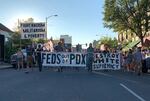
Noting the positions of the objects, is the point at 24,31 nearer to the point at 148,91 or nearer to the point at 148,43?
the point at 148,43

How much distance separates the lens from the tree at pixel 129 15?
68.8 m

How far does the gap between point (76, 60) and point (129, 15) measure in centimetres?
3732

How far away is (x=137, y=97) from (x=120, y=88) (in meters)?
3.13

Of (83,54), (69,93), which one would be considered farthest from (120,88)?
(83,54)

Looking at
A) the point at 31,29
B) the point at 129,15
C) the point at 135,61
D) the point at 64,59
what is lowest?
the point at 135,61

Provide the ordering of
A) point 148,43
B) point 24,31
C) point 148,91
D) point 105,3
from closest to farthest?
1. point 148,91
2. point 24,31
3. point 148,43
4. point 105,3

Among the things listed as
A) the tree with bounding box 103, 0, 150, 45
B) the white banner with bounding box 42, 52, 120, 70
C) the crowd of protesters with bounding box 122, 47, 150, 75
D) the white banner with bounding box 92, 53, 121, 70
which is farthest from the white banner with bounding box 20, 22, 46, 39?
the tree with bounding box 103, 0, 150, 45

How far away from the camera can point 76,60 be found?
33.0m

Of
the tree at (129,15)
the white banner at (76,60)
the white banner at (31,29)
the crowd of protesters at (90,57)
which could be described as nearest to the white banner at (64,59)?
the white banner at (76,60)

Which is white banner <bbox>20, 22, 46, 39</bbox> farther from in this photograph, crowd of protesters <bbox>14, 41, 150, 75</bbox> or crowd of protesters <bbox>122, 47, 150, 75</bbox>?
crowd of protesters <bbox>122, 47, 150, 75</bbox>

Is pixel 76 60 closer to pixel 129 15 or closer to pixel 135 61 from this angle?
pixel 135 61

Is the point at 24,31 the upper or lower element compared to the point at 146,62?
upper

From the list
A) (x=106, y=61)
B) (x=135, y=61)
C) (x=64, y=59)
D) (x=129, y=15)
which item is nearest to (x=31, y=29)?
(x=64, y=59)

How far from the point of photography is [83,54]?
108 ft
